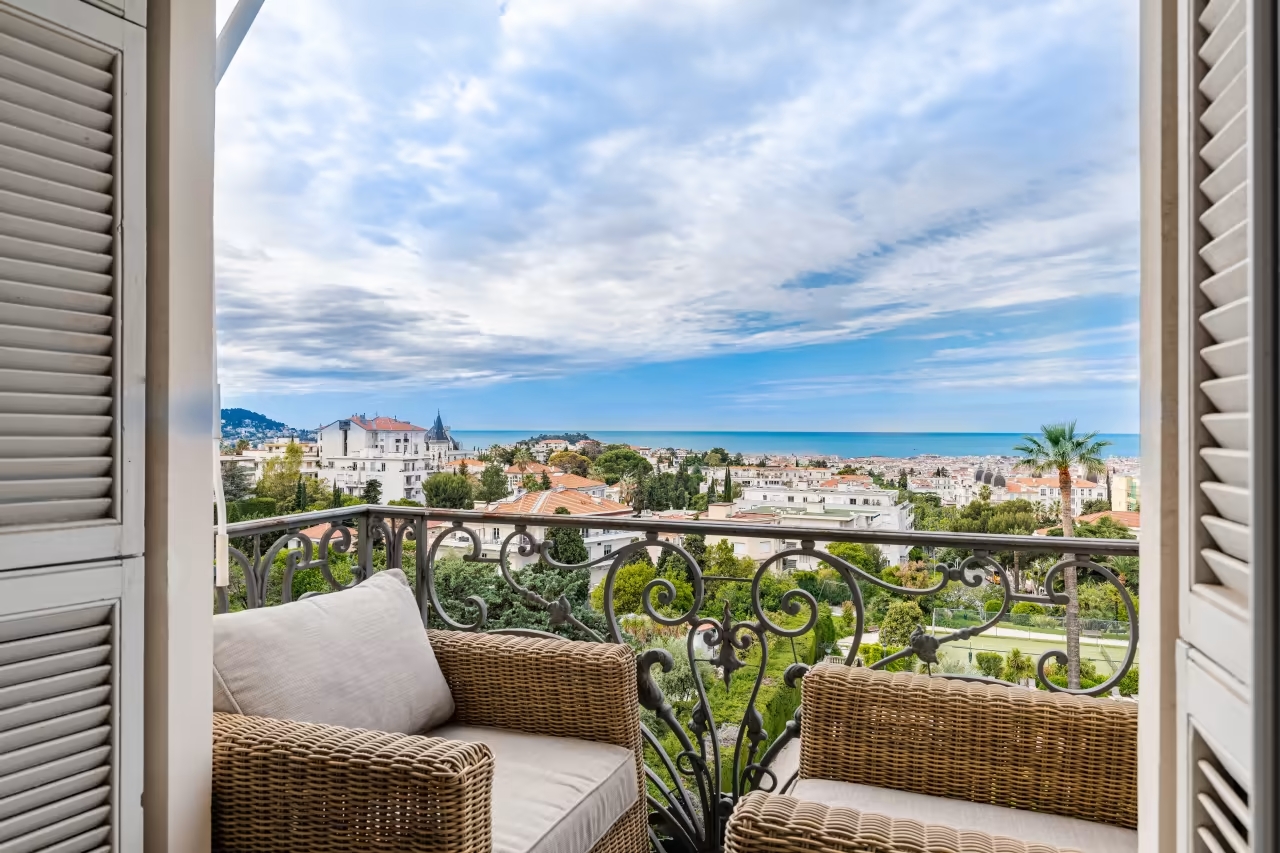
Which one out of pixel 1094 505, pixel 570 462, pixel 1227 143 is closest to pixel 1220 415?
pixel 1227 143

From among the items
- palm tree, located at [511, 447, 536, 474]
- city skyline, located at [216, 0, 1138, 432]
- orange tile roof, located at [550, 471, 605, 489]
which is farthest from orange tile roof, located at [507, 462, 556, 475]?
city skyline, located at [216, 0, 1138, 432]

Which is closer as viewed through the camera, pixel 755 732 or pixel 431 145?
pixel 755 732

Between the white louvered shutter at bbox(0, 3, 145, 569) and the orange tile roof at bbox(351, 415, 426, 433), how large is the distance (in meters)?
4.68

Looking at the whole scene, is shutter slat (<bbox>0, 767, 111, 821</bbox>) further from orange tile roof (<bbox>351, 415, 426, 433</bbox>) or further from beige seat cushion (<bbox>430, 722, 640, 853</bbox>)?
orange tile roof (<bbox>351, 415, 426, 433</bbox>)

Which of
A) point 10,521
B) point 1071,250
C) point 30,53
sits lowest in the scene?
point 10,521

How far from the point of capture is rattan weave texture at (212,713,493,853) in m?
1.20

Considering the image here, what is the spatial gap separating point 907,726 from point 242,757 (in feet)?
4.13

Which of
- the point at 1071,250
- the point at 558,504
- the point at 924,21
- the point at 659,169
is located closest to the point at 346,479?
the point at 558,504

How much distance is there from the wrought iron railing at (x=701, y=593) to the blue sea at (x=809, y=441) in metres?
3.11

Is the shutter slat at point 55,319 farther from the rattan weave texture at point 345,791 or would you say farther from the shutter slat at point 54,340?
the rattan weave texture at point 345,791

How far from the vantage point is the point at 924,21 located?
432cm

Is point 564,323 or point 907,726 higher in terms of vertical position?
point 564,323

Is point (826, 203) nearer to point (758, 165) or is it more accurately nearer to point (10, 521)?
point (758, 165)

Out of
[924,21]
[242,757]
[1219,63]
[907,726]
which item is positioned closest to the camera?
[1219,63]
